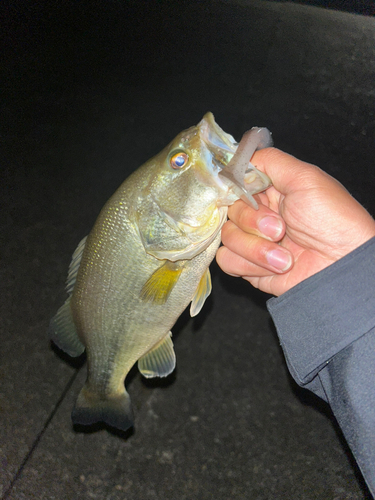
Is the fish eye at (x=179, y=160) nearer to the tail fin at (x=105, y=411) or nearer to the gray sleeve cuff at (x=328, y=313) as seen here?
the gray sleeve cuff at (x=328, y=313)

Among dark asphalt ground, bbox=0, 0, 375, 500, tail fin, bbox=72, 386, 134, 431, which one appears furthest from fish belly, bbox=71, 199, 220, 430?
dark asphalt ground, bbox=0, 0, 375, 500

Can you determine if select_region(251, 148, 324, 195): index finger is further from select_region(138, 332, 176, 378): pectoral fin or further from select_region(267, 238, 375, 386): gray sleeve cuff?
select_region(138, 332, 176, 378): pectoral fin

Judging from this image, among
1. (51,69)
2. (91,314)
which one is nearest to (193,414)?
(91,314)

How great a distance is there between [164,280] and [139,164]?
1.34 metres

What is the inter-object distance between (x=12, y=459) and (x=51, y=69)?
6.97ft

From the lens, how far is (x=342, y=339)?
29.4 inches

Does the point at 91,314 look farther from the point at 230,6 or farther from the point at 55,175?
the point at 230,6

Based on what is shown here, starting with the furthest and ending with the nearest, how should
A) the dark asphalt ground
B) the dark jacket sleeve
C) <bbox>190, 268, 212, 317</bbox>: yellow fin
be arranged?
the dark asphalt ground < <bbox>190, 268, 212, 317</bbox>: yellow fin < the dark jacket sleeve

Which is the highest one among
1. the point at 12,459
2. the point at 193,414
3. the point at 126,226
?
the point at 126,226

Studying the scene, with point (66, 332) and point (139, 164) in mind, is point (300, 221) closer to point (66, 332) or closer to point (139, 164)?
point (66, 332)

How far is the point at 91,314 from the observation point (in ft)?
3.13

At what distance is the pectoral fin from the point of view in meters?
0.99

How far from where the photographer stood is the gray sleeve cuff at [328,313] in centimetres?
75

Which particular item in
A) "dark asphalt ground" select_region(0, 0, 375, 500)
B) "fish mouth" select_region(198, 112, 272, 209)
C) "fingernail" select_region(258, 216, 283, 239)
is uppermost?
"fish mouth" select_region(198, 112, 272, 209)
